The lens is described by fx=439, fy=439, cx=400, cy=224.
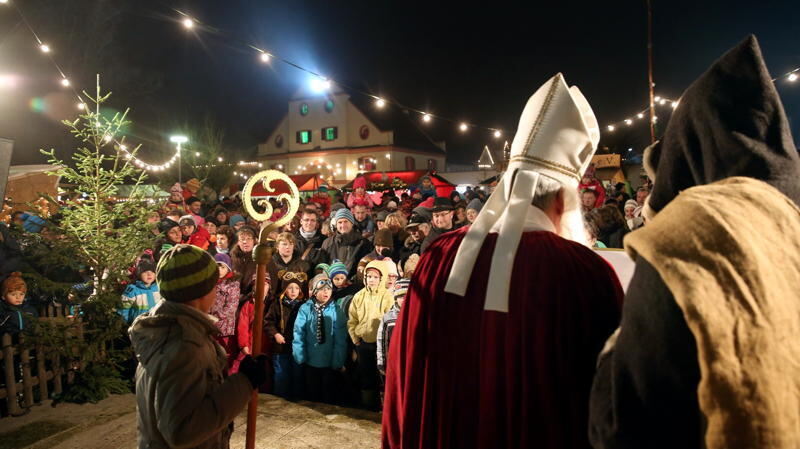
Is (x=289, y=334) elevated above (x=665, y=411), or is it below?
below

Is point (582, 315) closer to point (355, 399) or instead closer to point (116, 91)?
point (355, 399)

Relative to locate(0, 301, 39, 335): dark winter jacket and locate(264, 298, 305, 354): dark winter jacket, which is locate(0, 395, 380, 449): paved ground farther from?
locate(0, 301, 39, 335): dark winter jacket

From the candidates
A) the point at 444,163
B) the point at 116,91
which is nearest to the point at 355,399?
the point at 116,91

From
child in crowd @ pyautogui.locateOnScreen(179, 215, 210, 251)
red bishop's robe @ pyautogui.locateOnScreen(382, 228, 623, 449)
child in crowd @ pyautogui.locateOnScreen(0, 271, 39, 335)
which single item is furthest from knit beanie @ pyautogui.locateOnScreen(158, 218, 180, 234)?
Result: red bishop's robe @ pyautogui.locateOnScreen(382, 228, 623, 449)

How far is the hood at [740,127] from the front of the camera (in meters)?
0.95

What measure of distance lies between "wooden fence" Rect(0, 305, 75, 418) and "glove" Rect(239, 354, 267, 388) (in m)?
4.50

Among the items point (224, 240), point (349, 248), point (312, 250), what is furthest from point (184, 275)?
point (224, 240)

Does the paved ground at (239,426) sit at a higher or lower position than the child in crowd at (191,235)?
lower

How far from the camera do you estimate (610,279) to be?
1.52 meters

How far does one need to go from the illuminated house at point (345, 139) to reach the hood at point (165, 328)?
3869cm

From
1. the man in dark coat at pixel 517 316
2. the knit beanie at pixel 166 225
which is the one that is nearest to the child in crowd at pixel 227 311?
the knit beanie at pixel 166 225

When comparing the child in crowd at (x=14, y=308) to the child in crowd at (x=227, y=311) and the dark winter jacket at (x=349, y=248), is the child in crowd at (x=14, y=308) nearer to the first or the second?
the child in crowd at (x=227, y=311)

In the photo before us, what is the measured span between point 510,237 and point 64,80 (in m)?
14.0

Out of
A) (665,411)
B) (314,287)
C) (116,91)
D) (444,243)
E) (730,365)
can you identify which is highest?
(116,91)
